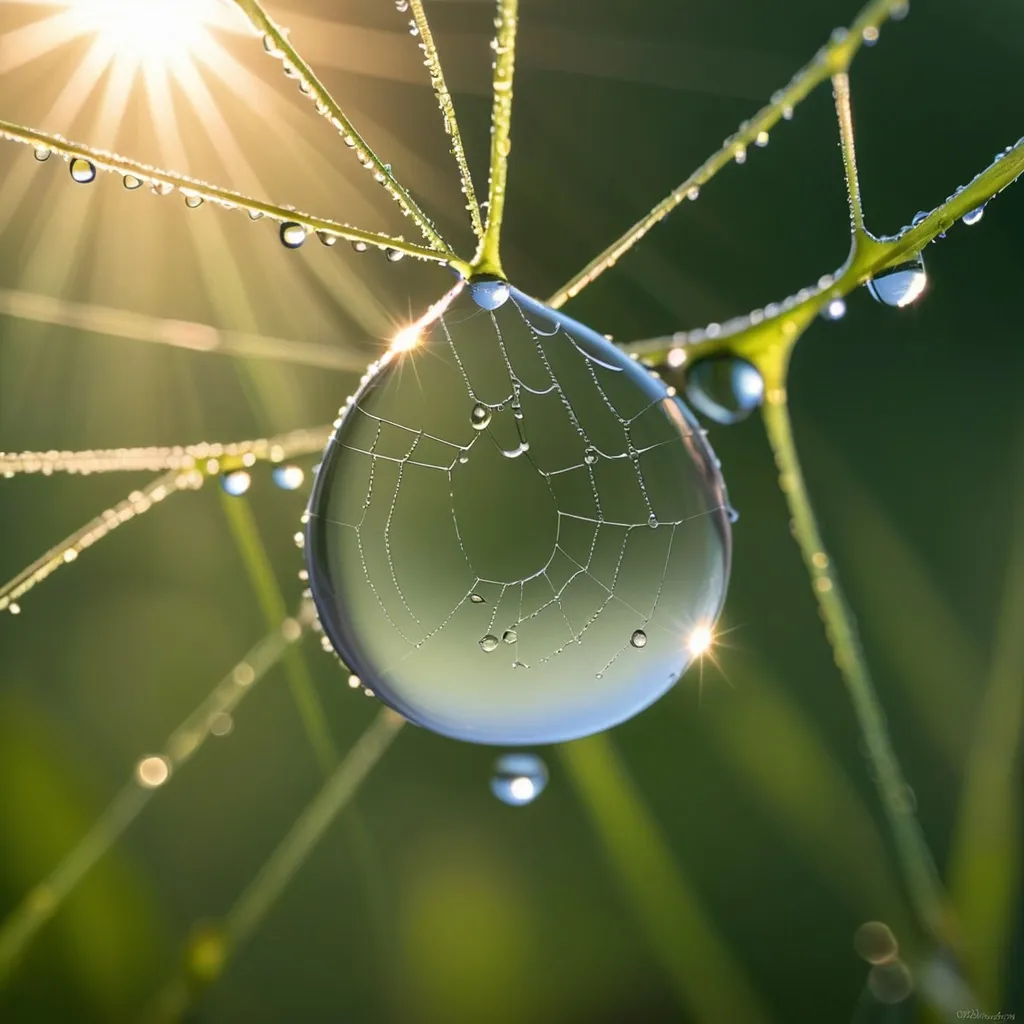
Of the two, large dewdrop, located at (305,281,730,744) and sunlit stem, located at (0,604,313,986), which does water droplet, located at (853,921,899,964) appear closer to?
large dewdrop, located at (305,281,730,744)

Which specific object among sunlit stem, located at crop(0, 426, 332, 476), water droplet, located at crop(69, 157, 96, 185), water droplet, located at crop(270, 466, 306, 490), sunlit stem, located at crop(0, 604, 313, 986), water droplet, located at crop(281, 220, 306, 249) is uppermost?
water droplet, located at crop(69, 157, 96, 185)

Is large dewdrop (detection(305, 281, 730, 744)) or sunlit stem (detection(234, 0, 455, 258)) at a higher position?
sunlit stem (detection(234, 0, 455, 258))

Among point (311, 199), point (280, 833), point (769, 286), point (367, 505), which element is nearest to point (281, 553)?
point (280, 833)

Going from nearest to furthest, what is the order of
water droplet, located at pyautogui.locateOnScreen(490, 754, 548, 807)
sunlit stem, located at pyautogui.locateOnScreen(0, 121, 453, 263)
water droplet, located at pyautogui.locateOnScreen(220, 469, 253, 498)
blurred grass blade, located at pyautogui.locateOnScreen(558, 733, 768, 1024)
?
sunlit stem, located at pyautogui.locateOnScreen(0, 121, 453, 263) → water droplet, located at pyautogui.locateOnScreen(220, 469, 253, 498) → water droplet, located at pyautogui.locateOnScreen(490, 754, 548, 807) → blurred grass blade, located at pyautogui.locateOnScreen(558, 733, 768, 1024)

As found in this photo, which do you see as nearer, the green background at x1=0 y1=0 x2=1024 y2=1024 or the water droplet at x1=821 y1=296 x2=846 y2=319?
the water droplet at x1=821 y1=296 x2=846 y2=319

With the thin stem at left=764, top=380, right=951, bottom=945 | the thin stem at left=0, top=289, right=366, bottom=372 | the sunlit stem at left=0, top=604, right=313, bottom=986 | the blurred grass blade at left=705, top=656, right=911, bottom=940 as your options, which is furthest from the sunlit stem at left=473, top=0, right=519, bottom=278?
the blurred grass blade at left=705, top=656, right=911, bottom=940

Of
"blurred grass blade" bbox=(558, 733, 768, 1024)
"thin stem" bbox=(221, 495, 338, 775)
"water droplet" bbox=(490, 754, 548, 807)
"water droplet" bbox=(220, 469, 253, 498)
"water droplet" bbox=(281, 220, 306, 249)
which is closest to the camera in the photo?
"water droplet" bbox=(281, 220, 306, 249)
